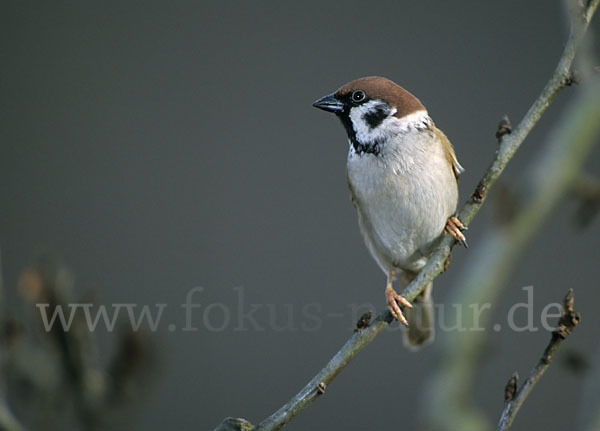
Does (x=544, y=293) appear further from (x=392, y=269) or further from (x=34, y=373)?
(x=34, y=373)

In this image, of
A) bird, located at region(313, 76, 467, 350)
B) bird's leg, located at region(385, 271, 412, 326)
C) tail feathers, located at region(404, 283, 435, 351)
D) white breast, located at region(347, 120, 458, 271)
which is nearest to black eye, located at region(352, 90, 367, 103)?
bird, located at region(313, 76, 467, 350)

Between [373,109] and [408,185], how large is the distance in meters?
0.23

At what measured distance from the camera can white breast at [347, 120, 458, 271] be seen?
1.82 metres

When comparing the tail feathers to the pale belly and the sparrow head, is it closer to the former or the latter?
the pale belly

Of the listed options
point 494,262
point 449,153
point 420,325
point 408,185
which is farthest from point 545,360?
point 420,325

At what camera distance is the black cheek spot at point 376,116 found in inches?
70.4

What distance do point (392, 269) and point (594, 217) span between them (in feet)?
4.24

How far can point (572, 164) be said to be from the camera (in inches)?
32.6

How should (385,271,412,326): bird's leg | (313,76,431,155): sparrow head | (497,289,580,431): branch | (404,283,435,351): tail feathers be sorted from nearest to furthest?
(497,289,580,431): branch, (385,271,412,326): bird's leg, (313,76,431,155): sparrow head, (404,283,435,351): tail feathers

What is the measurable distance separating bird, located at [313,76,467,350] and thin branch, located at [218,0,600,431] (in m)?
0.45

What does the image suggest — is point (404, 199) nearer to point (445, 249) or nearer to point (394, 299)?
point (394, 299)

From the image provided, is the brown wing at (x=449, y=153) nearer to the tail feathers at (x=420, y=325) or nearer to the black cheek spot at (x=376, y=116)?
the black cheek spot at (x=376, y=116)

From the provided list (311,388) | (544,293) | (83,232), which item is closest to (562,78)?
(311,388)

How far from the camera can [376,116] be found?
70.6 inches
